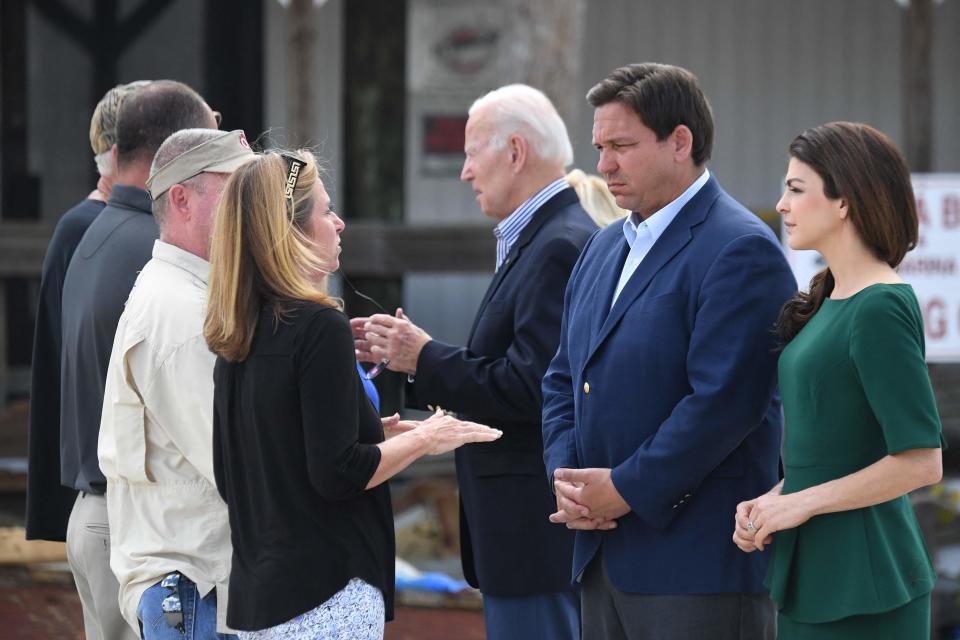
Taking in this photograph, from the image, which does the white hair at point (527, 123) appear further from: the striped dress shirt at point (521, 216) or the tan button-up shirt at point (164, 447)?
the tan button-up shirt at point (164, 447)

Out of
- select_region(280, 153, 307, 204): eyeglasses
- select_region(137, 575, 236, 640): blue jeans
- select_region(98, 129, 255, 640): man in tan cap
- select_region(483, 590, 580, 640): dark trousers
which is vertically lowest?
select_region(483, 590, 580, 640): dark trousers

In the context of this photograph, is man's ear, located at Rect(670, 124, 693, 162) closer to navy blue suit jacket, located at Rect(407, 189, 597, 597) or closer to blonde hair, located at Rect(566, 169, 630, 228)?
navy blue suit jacket, located at Rect(407, 189, 597, 597)

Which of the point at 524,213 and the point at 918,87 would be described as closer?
the point at 524,213

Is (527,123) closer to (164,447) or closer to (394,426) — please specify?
(394,426)

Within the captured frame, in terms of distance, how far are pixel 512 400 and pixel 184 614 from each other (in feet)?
3.43

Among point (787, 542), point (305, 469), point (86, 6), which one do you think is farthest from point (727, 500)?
point (86, 6)

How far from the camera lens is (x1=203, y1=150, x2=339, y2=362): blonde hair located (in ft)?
8.96

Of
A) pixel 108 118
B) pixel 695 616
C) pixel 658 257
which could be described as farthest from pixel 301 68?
pixel 695 616

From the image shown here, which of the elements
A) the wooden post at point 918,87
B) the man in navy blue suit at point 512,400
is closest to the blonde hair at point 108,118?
the man in navy blue suit at point 512,400

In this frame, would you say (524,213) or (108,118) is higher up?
(108,118)

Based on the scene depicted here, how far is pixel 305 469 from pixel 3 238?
17.8 feet

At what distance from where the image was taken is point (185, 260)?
3.00 metres

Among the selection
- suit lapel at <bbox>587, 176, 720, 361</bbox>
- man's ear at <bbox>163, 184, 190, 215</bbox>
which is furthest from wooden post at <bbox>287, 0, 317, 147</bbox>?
suit lapel at <bbox>587, 176, 720, 361</bbox>

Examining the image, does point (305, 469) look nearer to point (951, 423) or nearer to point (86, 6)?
point (951, 423)
